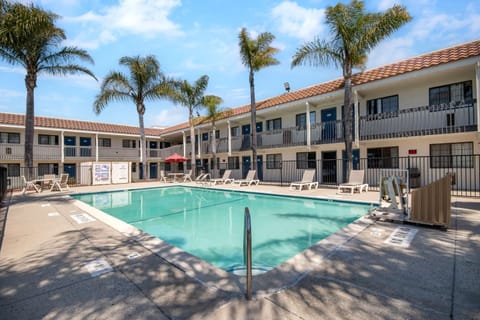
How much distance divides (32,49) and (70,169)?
14.4 meters

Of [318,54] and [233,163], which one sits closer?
[318,54]

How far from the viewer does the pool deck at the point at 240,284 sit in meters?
2.31

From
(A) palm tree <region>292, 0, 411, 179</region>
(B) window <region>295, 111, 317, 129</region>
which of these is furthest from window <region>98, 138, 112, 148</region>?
(A) palm tree <region>292, 0, 411, 179</region>

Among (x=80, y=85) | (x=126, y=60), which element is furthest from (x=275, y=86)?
(x=80, y=85)

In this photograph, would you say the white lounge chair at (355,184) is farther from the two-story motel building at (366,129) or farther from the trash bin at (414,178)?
the trash bin at (414,178)

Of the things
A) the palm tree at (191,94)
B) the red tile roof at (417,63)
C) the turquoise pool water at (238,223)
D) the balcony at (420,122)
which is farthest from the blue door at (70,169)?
the balcony at (420,122)

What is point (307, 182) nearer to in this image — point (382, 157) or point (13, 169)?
point (382, 157)

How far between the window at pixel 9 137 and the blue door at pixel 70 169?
4326 millimetres

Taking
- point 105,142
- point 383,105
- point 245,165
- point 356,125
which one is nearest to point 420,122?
point 383,105

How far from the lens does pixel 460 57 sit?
10.1 meters

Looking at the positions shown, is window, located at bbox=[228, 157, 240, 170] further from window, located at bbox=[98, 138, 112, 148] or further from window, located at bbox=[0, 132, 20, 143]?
window, located at bbox=[0, 132, 20, 143]

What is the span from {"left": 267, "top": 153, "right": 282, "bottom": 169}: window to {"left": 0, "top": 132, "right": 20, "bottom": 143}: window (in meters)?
23.4

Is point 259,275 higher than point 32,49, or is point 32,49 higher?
point 32,49

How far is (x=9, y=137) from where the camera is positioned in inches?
835
